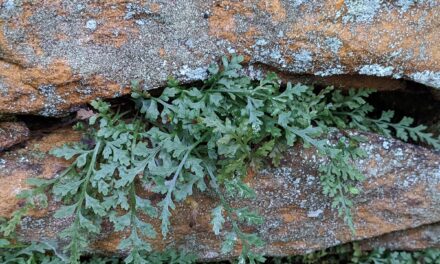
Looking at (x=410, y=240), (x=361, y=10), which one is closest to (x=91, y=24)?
(x=361, y=10)

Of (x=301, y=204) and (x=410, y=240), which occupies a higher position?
(x=301, y=204)

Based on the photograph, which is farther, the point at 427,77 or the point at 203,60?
the point at 427,77

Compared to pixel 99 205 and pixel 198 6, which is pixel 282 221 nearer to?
pixel 99 205

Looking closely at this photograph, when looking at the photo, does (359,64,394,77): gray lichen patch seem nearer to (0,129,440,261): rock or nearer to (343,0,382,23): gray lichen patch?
(343,0,382,23): gray lichen patch

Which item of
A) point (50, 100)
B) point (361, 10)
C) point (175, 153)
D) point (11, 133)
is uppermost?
point (361, 10)

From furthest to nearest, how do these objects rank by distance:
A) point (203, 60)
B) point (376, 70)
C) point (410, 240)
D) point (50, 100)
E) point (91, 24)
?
point (410, 240)
point (376, 70)
point (203, 60)
point (50, 100)
point (91, 24)

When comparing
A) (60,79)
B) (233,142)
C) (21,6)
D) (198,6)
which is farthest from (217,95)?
(21,6)

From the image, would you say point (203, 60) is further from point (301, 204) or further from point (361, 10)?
point (301, 204)
